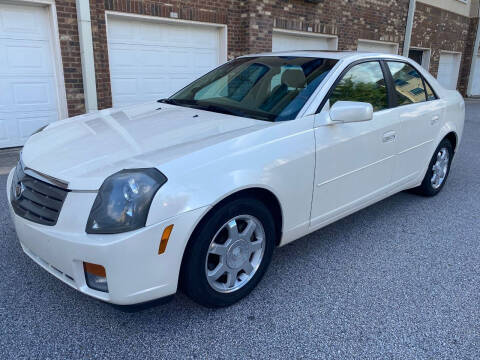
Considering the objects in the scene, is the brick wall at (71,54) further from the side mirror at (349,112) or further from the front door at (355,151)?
the side mirror at (349,112)

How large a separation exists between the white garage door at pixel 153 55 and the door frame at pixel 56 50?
0.89m

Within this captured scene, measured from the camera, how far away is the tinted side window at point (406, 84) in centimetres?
376

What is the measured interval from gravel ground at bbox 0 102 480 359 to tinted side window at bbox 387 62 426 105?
1.34 metres

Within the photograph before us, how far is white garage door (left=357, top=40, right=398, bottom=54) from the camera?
12492 millimetres

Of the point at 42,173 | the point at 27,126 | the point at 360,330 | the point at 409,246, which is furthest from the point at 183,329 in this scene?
the point at 27,126

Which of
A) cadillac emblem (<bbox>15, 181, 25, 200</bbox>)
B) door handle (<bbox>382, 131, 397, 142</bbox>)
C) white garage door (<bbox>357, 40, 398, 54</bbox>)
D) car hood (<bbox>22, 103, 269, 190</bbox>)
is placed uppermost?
white garage door (<bbox>357, 40, 398, 54</bbox>)

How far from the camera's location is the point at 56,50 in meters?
6.65

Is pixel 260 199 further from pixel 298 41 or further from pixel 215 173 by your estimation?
pixel 298 41

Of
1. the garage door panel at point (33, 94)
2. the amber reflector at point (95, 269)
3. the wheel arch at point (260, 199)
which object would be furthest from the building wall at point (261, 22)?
the amber reflector at point (95, 269)

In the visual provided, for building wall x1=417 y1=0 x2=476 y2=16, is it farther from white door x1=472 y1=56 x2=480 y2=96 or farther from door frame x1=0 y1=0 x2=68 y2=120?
door frame x1=0 y1=0 x2=68 y2=120

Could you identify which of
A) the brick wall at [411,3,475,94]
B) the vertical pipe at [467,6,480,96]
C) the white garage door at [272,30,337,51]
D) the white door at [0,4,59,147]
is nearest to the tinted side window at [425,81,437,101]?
the white door at [0,4,59,147]

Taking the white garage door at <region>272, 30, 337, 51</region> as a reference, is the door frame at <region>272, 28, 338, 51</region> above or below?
above

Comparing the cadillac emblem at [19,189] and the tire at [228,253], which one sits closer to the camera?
the tire at [228,253]

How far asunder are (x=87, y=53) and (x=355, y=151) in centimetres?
535
